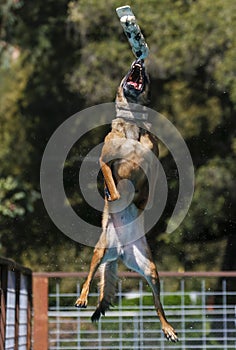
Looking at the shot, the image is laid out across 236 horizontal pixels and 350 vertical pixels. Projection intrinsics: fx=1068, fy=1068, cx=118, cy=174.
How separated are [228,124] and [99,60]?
79.1 inches

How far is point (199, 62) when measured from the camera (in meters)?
14.3

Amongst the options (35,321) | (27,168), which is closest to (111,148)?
(35,321)

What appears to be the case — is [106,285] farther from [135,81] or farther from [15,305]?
[15,305]

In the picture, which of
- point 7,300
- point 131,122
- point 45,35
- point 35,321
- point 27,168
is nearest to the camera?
point 131,122

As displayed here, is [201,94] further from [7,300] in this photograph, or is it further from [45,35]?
[7,300]

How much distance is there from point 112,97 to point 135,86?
9013 millimetres

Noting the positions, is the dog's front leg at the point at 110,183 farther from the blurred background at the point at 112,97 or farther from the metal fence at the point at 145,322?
the blurred background at the point at 112,97

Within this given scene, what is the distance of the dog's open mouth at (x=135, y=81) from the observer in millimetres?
5359

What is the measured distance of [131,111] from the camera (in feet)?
17.7

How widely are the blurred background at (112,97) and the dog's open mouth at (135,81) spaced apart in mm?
5283

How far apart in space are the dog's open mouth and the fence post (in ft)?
15.6

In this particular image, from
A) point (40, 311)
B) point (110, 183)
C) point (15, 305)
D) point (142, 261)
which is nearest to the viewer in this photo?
point (110, 183)

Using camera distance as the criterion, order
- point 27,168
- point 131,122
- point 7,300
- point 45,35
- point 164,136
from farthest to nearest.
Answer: point 45,35
point 27,168
point 164,136
point 7,300
point 131,122

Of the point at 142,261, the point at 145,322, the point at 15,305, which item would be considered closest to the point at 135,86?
the point at 142,261
